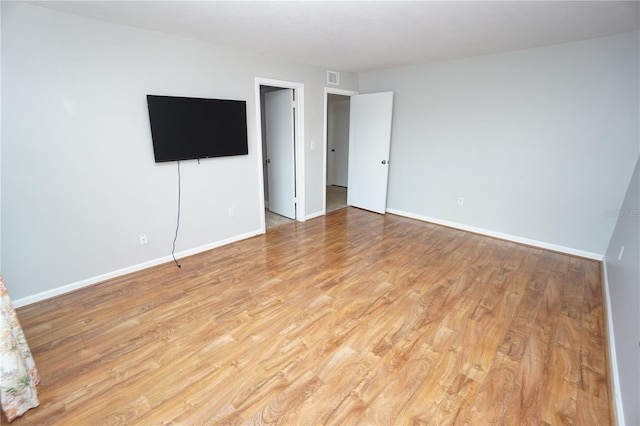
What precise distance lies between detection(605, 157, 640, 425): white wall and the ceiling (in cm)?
152

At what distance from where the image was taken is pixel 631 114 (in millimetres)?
2906

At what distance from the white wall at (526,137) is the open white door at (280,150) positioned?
1673mm

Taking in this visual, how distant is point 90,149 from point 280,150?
8.39 ft

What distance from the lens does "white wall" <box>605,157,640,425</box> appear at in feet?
4.61

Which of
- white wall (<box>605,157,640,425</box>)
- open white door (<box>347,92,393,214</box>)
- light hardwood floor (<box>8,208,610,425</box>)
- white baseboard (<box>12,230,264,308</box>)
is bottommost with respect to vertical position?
light hardwood floor (<box>8,208,610,425</box>)

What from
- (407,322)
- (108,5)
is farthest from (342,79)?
(407,322)

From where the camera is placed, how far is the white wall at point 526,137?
3020 mm

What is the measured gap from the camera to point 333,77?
14.9 feet

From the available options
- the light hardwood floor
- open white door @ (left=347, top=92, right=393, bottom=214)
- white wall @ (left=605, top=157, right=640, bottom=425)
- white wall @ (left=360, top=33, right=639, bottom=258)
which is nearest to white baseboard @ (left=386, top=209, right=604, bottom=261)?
white wall @ (left=360, top=33, right=639, bottom=258)

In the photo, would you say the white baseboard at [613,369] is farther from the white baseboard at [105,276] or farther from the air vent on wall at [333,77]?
the air vent on wall at [333,77]

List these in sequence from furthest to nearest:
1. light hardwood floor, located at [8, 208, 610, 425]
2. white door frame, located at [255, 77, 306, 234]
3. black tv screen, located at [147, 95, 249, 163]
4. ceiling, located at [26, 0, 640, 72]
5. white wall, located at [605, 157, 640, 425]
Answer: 1. white door frame, located at [255, 77, 306, 234]
2. black tv screen, located at [147, 95, 249, 163]
3. ceiling, located at [26, 0, 640, 72]
4. light hardwood floor, located at [8, 208, 610, 425]
5. white wall, located at [605, 157, 640, 425]

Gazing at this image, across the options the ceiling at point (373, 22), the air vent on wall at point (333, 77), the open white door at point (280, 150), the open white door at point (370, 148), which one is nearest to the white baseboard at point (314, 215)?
the open white door at point (280, 150)

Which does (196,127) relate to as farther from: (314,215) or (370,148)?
(370,148)

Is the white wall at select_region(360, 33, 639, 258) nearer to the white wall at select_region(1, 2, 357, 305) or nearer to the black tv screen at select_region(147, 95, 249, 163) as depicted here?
the black tv screen at select_region(147, 95, 249, 163)
